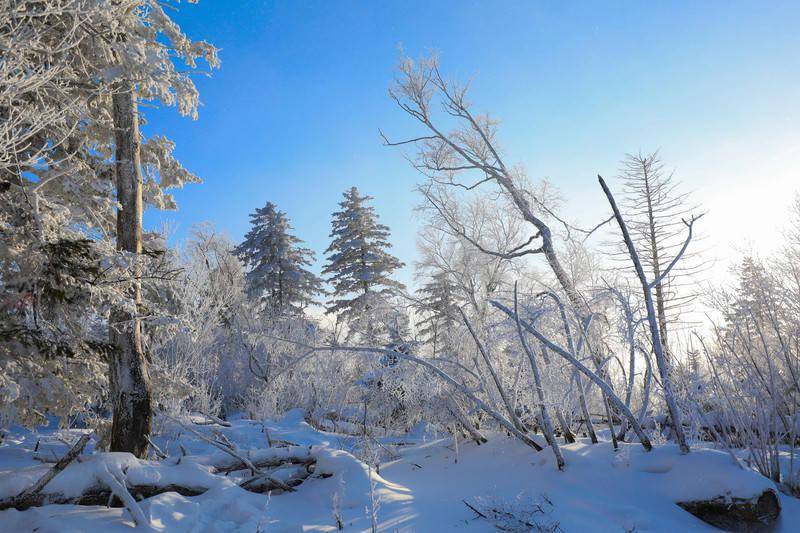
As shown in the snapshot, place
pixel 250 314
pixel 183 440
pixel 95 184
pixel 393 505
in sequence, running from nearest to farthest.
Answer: pixel 393 505 → pixel 95 184 → pixel 183 440 → pixel 250 314

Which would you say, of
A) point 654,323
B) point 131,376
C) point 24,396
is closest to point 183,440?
point 131,376

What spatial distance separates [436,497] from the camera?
502 centimetres

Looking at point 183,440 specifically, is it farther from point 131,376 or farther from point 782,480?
point 782,480

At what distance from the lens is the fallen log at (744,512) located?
12.9 feet

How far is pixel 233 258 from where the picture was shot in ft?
86.1

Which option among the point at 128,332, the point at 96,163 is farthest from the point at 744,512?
the point at 96,163

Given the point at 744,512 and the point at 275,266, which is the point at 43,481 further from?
the point at 275,266

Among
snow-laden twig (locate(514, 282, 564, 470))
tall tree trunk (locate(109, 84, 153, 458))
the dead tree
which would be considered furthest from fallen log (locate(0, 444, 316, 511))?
the dead tree

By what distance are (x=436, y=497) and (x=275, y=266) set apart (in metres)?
21.3

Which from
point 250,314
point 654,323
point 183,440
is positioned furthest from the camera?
point 250,314

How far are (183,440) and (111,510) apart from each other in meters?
6.22

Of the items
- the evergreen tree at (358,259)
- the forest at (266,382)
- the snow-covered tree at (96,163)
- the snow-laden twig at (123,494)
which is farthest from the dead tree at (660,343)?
the evergreen tree at (358,259)

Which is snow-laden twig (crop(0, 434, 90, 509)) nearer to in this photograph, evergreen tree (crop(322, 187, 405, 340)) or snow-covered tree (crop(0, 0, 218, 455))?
snow-covered tree (crop(0, 0, 218, 455))

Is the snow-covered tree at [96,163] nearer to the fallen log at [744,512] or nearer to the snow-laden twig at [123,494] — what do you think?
the snow-laden twig at [123,494]
